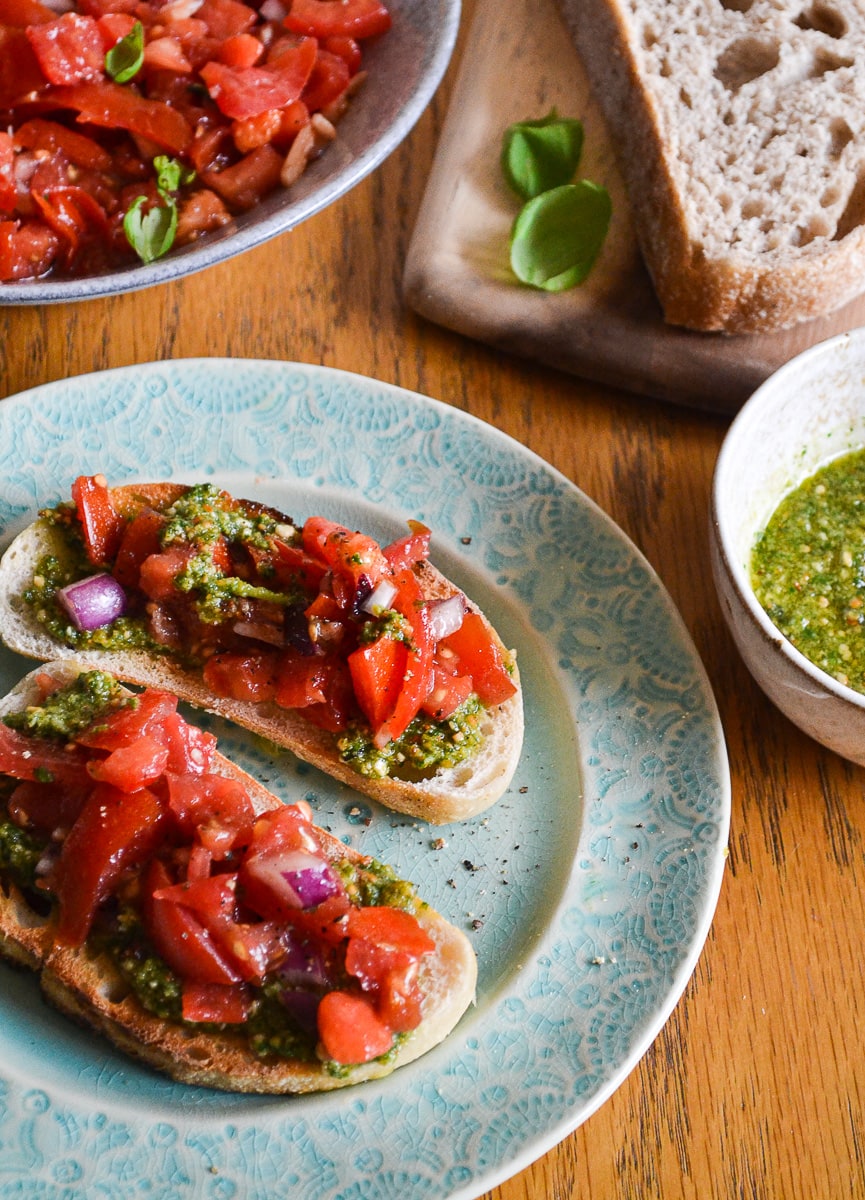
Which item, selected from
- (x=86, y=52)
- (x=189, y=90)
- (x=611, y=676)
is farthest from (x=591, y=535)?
(x=86, y=52)

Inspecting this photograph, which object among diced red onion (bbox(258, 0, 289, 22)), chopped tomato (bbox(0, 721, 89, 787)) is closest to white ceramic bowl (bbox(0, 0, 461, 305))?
diced red onion (bbox(258, 0, 289, 22))

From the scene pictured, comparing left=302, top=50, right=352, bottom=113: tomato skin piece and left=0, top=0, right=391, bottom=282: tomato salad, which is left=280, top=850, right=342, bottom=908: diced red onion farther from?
left=302, top=50, right=352, bottom=113: tomato skin piece

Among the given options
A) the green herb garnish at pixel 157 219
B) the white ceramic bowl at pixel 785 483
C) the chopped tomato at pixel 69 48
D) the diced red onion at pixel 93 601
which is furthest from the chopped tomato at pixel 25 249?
the white ceramic bowl at pixel 785 483

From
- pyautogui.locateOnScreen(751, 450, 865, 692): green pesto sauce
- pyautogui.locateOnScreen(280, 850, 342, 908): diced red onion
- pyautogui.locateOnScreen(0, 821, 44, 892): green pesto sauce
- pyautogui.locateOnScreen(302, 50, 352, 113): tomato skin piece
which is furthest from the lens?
pyautogui.locateOnScreen(302, 50, 352, 113): tomato skin piece

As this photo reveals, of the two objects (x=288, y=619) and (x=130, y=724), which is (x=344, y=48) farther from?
(x=130, y=724)

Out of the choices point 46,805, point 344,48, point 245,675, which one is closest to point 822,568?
point 245,675

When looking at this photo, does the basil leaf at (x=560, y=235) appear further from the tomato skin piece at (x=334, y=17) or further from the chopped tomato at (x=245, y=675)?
the chopped tomato at (x=245, y=675)
